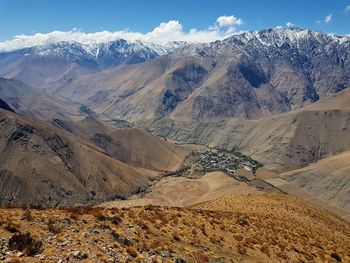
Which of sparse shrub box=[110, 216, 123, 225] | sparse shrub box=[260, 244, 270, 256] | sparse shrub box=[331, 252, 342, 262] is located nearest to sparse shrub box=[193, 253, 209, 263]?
sparse shrub box=[110, 216, 123, 225]

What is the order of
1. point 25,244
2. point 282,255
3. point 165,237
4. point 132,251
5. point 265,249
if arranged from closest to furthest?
point 25,244 → point 132,251 → point 165,237 → point 282,255 → point 265,249

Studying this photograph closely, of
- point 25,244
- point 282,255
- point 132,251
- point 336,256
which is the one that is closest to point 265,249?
point 282,255

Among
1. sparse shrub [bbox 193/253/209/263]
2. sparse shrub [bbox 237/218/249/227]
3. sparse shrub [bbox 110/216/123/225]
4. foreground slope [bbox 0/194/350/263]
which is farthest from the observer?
sparse shrub [bbox 237/218/249/227]

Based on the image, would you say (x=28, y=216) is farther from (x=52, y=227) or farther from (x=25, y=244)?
(x=25, y=244)

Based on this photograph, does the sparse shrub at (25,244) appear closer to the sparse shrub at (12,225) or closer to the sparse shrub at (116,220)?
the sparse shrub at (12,225)

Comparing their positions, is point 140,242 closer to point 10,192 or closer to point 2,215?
point 2,215

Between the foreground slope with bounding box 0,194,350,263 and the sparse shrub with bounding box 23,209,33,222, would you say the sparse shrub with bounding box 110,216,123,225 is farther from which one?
the sparse shrub with bounding box 23,209,33,222

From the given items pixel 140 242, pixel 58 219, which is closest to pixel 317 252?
pixel 140 242
